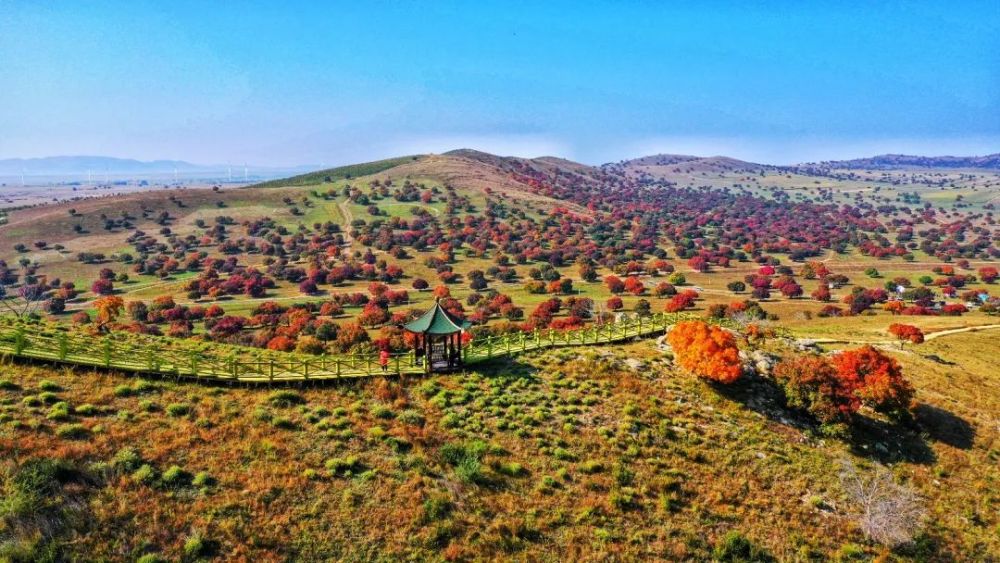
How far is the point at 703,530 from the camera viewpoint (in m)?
22.9

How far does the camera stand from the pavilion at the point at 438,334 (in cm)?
3153

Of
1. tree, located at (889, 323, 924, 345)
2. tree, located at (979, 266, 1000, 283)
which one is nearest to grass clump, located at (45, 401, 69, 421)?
tree, located at (889, 323, 924, 345)

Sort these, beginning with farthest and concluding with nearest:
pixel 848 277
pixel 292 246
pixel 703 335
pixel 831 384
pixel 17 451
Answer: pixel 292 246, pixel 848 277, pixel 703 335, pixel 831 384, pixel 17 451

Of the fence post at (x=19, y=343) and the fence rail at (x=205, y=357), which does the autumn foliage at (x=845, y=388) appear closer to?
the fence rail at (x=205, y=357)

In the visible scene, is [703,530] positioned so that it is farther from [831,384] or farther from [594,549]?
[831,384]

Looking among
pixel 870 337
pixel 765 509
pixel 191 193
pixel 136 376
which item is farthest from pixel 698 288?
pixel 191 193

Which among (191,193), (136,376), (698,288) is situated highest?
(191,193)

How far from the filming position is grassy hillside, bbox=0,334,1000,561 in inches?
741

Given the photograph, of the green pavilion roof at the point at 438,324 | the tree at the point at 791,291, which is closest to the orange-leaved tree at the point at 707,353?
the green pavilion roof at the point at 438,324

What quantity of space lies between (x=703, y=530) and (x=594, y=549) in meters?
5.70

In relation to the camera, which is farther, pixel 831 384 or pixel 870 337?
pixel 870 337

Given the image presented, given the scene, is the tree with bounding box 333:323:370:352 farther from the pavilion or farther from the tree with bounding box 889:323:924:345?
the tree with bounding box 889:323:924:345

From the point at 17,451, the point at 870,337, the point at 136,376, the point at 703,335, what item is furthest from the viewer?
the point at 870,337

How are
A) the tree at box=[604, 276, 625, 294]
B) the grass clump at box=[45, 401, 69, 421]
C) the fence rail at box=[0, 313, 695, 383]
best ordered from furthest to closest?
the tree at box=[604, 276, 625, 294], the fence rail at box=[0, 313, 695, 383], the grass clump at box=[45, 401, 69, 421]
